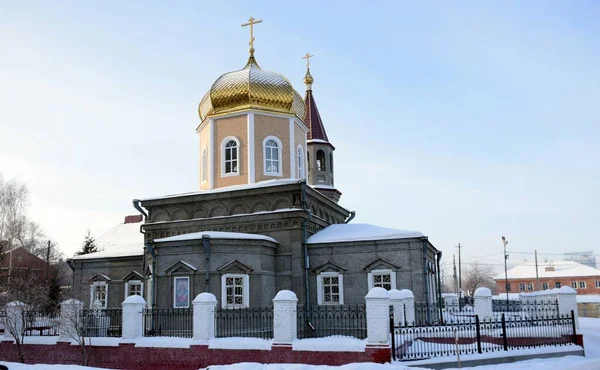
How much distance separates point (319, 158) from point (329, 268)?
1254cm

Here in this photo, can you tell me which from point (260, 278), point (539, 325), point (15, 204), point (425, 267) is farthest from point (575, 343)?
point (15, 204)

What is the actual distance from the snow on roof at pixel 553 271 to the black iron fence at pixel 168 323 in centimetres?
5686

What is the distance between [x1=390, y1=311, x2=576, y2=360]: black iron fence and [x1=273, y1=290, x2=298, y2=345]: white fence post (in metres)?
2.31

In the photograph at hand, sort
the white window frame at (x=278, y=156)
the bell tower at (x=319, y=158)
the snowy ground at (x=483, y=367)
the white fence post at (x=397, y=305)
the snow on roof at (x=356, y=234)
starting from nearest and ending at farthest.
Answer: the snowy ground at (x=483, y=367) → the white fence post at (x=397, y=305) → the snow on roof at (x=356, y=234) → the white window frame at (x=278, y=156) → the bell tower at (x=319, y=158)

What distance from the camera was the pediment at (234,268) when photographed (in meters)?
16.5

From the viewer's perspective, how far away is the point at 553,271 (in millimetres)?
64625

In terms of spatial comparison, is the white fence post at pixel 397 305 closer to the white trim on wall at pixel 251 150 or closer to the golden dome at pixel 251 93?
the white trim on wall at pixel 251 150

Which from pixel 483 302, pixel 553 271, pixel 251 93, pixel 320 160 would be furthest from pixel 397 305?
pixel 553 271

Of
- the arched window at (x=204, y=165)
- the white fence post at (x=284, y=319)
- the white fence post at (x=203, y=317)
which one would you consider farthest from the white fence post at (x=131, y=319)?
the arched window at (x=204, y=165)

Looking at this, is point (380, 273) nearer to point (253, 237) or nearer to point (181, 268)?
point (253, 237)

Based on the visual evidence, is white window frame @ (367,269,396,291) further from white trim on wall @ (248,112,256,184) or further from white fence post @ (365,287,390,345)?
white fence post @ (365,287,390,345)

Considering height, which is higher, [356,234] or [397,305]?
[356,234]

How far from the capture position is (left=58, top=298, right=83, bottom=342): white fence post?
1441 cm

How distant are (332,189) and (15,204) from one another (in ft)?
59.8
